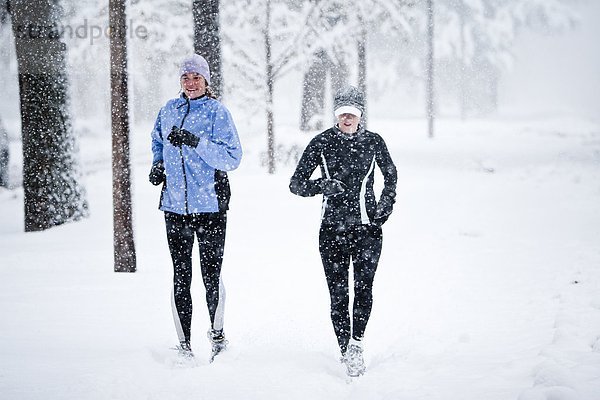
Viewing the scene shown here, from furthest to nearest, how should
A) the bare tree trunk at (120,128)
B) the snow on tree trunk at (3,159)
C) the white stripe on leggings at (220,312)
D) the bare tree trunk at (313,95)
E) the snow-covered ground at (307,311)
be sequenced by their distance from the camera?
the bare tree trunk at (313,95)
the snow on tree trunk at (3,159)
the bare tree trunk at (120,128)
the white stripe on leggings at (220,312)
the snow-covered ground at (307,311)

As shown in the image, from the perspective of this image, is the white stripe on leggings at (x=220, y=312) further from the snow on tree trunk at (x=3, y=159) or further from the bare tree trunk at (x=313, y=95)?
the bare tree trunk at (x=313, y=95)

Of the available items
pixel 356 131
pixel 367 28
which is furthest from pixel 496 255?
pixel 367 28

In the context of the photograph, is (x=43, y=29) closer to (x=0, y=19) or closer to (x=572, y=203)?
(x=0, y=19)

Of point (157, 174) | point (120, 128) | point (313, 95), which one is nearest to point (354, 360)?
point (157, 174)

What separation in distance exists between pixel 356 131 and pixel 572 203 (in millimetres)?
10168

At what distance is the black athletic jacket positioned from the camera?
4.02 m

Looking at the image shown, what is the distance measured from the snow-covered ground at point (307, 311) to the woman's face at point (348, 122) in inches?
68.5

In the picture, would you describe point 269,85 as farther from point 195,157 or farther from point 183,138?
point 183,138

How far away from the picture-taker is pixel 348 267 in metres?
4.14

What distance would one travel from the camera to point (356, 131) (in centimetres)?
408

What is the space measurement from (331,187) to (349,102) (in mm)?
615

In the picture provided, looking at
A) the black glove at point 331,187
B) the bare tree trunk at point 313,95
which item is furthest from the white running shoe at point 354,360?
the bare tree trunk at point 313,95

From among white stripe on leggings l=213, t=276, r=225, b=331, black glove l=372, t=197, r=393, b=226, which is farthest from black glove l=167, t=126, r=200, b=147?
black glove l=372, t=197, r=393, b=226

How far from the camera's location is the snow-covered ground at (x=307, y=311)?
12.7 feet
